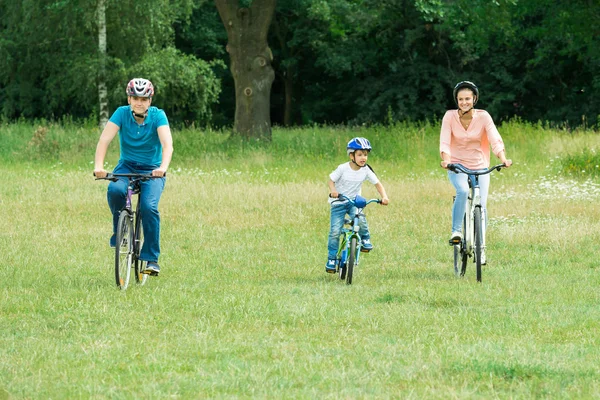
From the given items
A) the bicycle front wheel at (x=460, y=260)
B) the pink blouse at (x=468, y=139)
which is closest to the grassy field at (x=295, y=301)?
the bicycle front wheel at (x=460, y=260)

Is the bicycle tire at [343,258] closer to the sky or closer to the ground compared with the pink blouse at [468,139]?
closer to the ground

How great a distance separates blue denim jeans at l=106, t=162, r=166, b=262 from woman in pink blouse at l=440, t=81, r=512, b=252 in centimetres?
290

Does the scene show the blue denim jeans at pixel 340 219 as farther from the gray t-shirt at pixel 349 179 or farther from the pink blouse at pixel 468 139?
the pink blouse at pixel 468 139

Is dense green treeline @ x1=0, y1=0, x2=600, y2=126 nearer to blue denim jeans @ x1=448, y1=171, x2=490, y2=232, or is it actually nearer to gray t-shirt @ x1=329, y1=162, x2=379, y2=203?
blue denim jeans @ x1=448, y1=171, x2=490, y2=232

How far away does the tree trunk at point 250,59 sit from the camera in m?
28.6

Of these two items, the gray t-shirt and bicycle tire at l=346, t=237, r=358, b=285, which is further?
the gray t-shirt

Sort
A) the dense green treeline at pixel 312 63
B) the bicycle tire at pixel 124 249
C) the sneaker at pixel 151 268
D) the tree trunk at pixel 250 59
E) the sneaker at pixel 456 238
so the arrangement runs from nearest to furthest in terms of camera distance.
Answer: the bicycle tire at pixel 124 249
the sneaker at pixel 151 268
the sneaker at pixel 456 238
the tree trunk at pixel 250 59
the dense green treeline at pixel 312 63

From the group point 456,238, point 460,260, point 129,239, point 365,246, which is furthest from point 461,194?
point 129,239

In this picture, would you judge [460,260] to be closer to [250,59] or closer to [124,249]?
[124,249]

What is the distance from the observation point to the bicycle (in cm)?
1038

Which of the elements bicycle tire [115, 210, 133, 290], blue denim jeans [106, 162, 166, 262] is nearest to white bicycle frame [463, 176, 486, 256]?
blue denim jeans [106, 162, 166, 262]

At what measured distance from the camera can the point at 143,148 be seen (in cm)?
981

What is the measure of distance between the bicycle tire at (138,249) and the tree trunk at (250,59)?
1839 centimetres

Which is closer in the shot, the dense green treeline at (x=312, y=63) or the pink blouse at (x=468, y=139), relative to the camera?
the pink blouse at (x=468, y=139)
